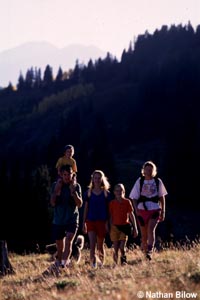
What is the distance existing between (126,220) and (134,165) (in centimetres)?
8664

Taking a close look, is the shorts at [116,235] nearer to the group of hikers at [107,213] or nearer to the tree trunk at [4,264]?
the group of hikers at [107,213]

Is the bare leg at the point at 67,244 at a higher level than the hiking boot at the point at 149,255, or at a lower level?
higher

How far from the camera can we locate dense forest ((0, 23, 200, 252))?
2137 inches

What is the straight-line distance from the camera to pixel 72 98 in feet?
604

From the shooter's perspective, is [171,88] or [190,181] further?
[171,88]

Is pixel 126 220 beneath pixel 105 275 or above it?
above

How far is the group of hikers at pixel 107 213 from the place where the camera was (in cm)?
988

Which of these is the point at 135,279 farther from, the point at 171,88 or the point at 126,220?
the point at 171,88

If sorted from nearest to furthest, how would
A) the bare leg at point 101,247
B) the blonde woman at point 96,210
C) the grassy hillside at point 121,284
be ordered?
the grassy hillside at point 121,284 < the blonde woman at point 96,210 < the bare leg at point 101,247

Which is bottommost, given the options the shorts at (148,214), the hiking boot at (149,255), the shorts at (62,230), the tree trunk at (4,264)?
the tree trunk at (4,264)

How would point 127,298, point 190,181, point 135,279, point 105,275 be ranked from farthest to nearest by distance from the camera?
point 190,181 → point 105,275 → point 135,279 → point 127,298

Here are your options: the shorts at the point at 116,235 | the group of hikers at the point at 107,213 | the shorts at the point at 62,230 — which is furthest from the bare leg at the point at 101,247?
the shorts at the point at 62,230

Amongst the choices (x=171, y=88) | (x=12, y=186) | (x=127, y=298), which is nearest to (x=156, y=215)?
(x=127, y=298)

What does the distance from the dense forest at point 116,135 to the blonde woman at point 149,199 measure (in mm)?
29915
